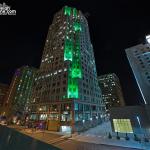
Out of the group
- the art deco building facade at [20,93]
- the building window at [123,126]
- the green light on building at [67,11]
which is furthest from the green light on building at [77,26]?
the building window at [123,126]

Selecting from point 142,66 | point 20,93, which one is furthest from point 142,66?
point 20,93

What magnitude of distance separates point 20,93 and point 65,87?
223 feet

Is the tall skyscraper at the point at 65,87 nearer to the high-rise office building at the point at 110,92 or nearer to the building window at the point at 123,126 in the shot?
the building window at the point at 123,126

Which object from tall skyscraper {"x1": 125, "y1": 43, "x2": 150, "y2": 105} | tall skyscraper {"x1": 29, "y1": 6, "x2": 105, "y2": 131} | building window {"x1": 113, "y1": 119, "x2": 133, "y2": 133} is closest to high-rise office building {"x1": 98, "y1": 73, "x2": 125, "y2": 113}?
tall skyscraper {"x1": 29, "y1": 6, "x2": 105, "y2": 131}

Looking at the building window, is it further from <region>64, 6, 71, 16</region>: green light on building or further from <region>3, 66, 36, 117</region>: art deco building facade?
<region>64, 6, 71, 16</region>: green light on building

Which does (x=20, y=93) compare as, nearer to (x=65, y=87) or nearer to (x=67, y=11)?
(x=65, y=87)

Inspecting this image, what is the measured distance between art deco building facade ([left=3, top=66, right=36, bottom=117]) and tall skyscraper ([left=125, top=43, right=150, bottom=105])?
88.0m

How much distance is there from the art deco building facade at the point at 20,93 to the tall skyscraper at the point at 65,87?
39.8 m

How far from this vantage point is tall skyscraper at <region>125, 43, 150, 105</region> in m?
51.7

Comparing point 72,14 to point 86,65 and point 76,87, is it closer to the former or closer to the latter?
point 86,65

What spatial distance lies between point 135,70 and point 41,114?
5465 centimetres

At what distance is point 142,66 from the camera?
5869 cm

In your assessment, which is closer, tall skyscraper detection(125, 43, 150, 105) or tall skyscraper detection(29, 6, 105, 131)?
tall skyscraper detection(29, 6, 105, 131)

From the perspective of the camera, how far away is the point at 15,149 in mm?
10352
